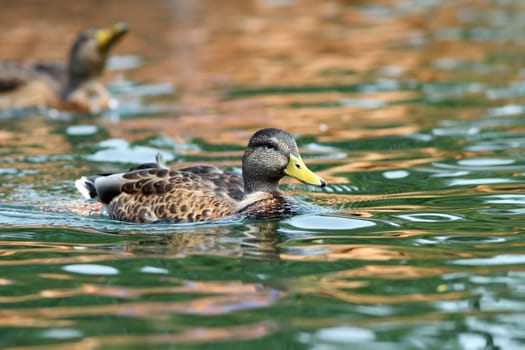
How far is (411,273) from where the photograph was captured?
22.4 ft

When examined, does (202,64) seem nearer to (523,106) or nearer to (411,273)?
(523,106)

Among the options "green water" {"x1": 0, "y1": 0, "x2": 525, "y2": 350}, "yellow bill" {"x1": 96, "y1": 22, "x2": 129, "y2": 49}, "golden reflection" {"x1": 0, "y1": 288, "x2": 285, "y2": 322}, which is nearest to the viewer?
"green water" {"x1": 0, "y1": 0, "x2": 525, "y2": 350}

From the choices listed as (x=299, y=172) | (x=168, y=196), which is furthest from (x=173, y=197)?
(x=299, y=172)

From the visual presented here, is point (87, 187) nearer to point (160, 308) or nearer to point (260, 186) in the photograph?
point (260, 186)

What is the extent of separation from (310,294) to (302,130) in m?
6.59

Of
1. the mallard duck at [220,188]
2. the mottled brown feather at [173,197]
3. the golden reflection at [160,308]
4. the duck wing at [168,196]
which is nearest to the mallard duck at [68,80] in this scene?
the duck wing at [168,196]

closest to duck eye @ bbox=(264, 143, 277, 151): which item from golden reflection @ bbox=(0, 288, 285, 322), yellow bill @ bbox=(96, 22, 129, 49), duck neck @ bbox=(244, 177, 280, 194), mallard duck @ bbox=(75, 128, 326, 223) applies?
mallard duck @ bbox=(75, 128, 326, 223)

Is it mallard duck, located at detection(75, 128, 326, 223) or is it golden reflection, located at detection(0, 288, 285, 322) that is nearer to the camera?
golden reflection, located at detection(0, 288, 285, 322)

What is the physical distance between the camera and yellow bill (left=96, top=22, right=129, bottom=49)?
15859 millimetres

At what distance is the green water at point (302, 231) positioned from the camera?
232 inches

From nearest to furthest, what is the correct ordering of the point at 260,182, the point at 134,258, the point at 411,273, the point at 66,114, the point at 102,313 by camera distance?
the point at 102,313 → the point at 411,273 → the point at 134,258 → the point at 260,182 → the point at 66,114

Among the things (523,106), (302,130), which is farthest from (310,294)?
(523,106)

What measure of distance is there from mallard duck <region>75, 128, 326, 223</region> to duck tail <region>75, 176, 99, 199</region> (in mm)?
560

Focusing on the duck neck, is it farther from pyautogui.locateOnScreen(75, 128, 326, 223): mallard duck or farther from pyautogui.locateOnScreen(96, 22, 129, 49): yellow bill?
pyautogui.locateOnScreen(96, 22, 129, 49): yellow bill
